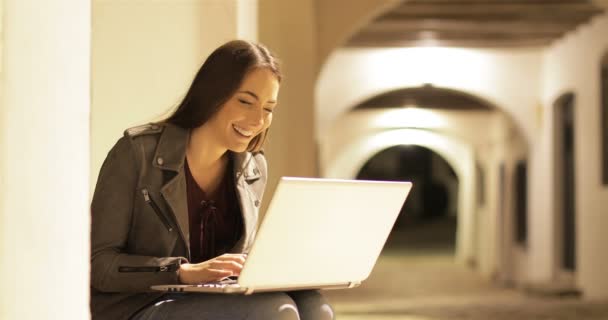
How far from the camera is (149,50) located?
4332 mm

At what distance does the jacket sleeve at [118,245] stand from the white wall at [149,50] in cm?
183

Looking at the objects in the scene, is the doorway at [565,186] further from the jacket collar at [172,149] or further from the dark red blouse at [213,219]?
the jacket collar at [172,149]

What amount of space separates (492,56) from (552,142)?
160cm

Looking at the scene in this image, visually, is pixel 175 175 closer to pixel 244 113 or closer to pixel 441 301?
pixel 244 113

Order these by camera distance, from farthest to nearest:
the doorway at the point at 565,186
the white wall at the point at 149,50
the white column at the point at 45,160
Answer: the doorway at the point at 565,186, the white wall at the point at 149,50, the white column at the point at 45,160

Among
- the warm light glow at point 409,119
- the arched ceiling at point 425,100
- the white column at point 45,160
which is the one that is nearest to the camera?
the white column at point 45,160

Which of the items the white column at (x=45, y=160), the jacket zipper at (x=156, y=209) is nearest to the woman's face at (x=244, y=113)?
the jacket zipper at (x=156, y=209)

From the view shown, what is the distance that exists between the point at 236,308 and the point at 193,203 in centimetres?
48

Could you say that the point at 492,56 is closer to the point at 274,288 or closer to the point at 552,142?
the point at 552,142

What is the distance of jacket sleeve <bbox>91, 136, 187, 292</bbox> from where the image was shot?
2424 millimetres

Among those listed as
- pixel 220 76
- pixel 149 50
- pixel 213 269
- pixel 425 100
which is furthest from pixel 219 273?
pixel 425 100

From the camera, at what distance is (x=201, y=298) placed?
7.56 ft

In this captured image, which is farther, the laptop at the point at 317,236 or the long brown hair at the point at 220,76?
the long brown hair at the point at 220,76

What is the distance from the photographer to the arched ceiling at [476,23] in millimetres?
10750
